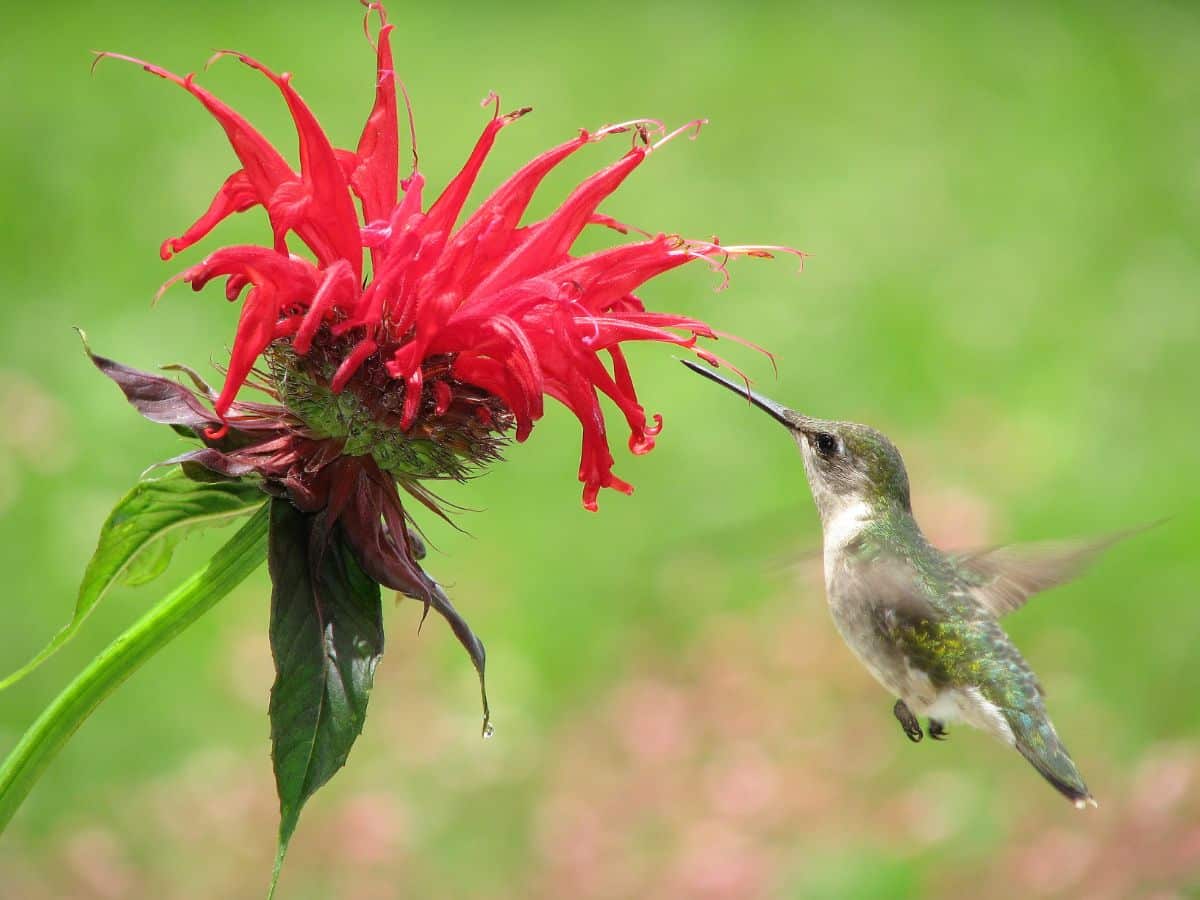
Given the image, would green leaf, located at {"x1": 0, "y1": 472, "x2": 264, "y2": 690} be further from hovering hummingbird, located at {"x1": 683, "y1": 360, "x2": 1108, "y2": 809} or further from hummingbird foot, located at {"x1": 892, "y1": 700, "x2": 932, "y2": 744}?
hummingbird foot, located at {"x1": 892, "y1": 700, "x2": 932, "y2": 744}

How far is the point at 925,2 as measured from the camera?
8.70 meters

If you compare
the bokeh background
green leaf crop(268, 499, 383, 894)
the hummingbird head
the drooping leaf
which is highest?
the drooping leaf

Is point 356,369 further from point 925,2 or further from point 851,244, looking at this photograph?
point 925,2

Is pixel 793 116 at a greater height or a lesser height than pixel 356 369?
lesser

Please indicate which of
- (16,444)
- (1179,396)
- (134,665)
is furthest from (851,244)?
(134,665)

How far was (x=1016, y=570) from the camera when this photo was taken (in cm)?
282

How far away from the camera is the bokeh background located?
3.99m

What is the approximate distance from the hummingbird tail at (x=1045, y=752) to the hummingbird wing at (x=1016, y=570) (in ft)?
0.80

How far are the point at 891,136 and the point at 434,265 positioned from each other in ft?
19.7

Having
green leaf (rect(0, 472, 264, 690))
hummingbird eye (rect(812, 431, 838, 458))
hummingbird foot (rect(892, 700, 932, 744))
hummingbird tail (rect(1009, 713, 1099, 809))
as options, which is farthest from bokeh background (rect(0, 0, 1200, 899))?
green leaf (rect(0, 472, 264, 690))

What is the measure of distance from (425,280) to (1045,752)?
4.43 ft

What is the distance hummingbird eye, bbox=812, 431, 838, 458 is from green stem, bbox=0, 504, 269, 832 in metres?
1.03

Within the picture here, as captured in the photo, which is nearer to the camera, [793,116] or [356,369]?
[356,369]

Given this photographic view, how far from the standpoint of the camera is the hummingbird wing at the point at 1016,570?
2.74m
